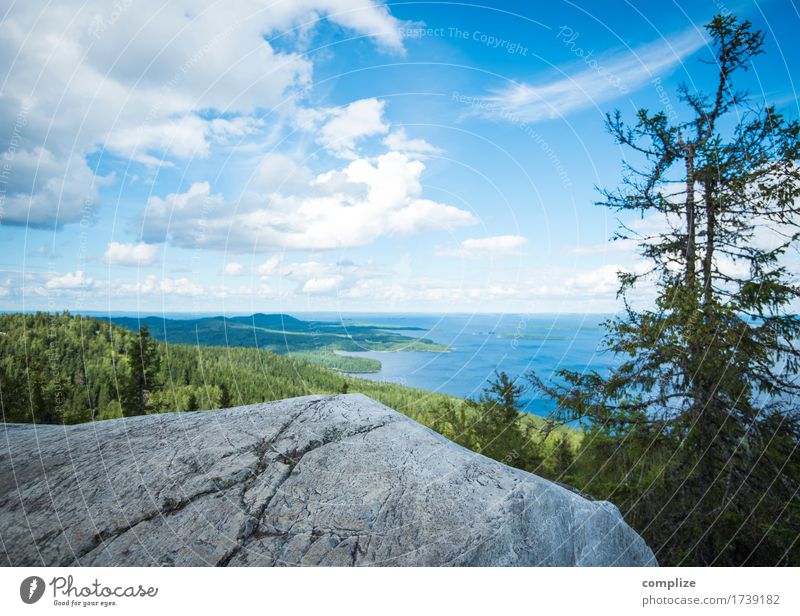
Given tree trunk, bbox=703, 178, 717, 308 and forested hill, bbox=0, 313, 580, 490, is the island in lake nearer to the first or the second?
forested hill, bbox=0, 313, 580, 490

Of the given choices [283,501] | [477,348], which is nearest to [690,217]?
[477,348]

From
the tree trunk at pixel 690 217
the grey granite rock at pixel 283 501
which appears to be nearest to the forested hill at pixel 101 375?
the grey granite rock at pixel 283 501

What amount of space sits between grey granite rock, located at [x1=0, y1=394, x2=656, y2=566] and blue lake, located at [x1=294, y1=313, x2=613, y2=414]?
158 centimetres

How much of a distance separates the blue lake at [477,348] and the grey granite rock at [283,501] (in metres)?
1.58

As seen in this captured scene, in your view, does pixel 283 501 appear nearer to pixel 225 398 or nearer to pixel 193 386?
pixel 225 398

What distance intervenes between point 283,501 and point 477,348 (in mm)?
3339

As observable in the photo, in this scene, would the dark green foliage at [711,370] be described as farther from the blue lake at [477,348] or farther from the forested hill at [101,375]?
the forested hill at [101,375]

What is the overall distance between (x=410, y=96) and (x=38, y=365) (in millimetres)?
8489

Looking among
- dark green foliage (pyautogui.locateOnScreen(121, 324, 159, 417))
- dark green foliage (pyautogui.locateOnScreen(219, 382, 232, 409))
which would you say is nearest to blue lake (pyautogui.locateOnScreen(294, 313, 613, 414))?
dark green foliage (pyautogui.locateOnScreen(219, 382, 232, 409))

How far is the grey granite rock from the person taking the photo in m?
3.13

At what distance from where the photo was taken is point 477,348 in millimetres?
5797

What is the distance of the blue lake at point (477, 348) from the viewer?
17.5 feet
